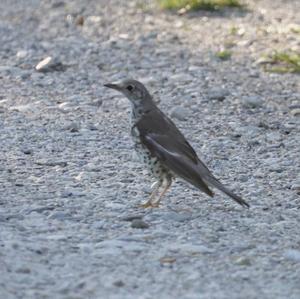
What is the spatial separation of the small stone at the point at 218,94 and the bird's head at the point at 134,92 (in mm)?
3275

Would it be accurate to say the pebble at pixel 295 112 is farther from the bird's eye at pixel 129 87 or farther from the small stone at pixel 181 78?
the bird's eye at pixel 129 87

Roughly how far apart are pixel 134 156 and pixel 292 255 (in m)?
2.99

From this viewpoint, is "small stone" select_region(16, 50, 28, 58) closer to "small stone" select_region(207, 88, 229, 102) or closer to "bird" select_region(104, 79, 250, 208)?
"small stone" select_region(207, 88, 229, 102)

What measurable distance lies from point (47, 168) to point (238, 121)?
100 inches

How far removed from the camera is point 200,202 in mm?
8969

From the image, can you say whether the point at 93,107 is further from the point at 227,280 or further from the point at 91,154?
the point at 227,280

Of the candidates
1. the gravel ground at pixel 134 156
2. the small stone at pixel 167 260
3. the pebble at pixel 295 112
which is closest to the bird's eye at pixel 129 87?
the gravel ground at pixel 134 156

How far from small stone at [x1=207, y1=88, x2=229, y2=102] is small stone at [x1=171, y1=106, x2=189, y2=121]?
1.98ft

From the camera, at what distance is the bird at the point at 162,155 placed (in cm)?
856

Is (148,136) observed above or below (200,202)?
above

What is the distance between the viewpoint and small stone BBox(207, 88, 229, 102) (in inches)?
491

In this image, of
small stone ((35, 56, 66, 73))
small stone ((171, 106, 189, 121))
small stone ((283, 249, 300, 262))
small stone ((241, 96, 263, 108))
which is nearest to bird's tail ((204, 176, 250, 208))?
small stone ((283, 249, 300, 262))

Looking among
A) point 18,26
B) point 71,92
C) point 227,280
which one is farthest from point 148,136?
point 18,26

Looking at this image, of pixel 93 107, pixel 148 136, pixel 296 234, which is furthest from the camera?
pixel 93 107
